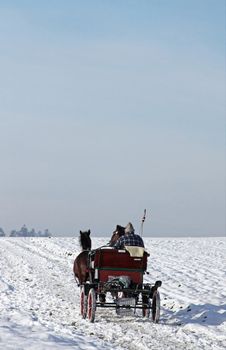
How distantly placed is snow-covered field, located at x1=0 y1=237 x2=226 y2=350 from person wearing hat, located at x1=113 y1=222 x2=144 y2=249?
1.55 metres

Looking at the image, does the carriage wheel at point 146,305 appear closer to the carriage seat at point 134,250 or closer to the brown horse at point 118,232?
the carriage seat at point 134,250

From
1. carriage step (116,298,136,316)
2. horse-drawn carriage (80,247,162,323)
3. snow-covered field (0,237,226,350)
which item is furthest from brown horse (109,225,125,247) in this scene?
carriage step (116,298,136,316)

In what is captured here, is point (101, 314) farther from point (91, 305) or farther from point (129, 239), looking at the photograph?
point (129, 239)

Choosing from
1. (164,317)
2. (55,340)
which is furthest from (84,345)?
(164,317)

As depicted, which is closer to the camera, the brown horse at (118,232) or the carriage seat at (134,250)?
the carriage seat at (134,250)

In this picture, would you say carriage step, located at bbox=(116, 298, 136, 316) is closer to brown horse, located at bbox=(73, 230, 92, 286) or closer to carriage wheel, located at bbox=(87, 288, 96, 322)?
carriage wheel, located at bbox=(87, 288, 96, 322)

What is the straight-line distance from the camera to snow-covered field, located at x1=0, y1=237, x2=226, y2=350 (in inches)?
425

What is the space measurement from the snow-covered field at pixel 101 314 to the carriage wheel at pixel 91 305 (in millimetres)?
163

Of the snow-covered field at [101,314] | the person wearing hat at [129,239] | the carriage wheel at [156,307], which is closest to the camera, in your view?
the snow-covered field at [101,314]

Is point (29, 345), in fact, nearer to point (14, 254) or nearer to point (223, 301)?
point (223, 301)

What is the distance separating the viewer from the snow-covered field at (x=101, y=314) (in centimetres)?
1079

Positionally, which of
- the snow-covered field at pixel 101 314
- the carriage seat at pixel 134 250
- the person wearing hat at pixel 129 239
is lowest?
the snow-covered field at pixel 101 314

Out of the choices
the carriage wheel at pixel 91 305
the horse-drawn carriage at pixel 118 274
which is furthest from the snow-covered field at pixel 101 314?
the horse-drawn carriage at pixel 118 274

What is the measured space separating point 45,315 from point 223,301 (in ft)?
18.4
